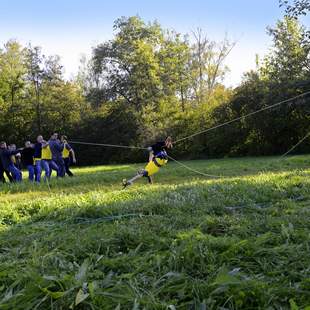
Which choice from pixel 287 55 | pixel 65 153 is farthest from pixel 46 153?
pixel 287 55

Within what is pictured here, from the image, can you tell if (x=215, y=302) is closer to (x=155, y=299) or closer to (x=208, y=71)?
(x=155, y=299)

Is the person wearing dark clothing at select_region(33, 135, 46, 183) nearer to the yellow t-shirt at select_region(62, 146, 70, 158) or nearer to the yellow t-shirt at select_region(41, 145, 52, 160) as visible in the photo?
the yellow t-shirt at select_region(41, 145, 52, 160)

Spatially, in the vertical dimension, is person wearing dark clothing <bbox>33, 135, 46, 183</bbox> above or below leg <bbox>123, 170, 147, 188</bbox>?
above

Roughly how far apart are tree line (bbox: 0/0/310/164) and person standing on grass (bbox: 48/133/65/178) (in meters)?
20.1

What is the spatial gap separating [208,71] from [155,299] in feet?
166

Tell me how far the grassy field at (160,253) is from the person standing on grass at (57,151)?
8609mm

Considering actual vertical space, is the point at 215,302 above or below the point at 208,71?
below

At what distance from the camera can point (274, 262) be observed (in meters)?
4.62

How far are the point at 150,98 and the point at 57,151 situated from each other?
88.5ft

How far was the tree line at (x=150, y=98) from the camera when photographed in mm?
35469

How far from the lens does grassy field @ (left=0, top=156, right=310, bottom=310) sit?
380 cm

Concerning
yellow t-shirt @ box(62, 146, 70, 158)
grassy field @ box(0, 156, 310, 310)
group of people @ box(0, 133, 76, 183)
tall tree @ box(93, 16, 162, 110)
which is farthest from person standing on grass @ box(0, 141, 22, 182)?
tall tree @ box(93, 16, 162, 110)

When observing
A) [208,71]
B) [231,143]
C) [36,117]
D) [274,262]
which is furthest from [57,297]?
[208,71]

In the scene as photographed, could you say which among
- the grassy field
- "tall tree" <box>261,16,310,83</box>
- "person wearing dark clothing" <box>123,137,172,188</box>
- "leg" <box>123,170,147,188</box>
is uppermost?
"tall tree" <box>261,16,310,83</box>
